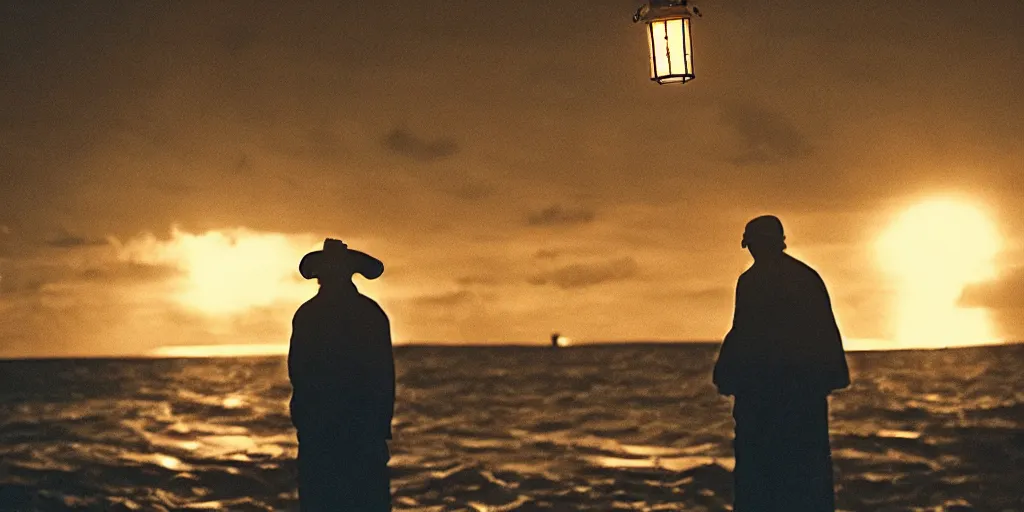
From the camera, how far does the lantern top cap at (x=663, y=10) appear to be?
9.30 m

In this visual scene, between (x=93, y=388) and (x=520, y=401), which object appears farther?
(x=93, y=388)

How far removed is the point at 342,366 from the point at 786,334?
128 inches

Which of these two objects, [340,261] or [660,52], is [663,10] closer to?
[660,52]

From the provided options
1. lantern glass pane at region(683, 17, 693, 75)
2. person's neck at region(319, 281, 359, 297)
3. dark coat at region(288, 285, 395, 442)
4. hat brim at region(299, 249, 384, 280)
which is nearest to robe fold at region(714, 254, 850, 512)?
lantern glass pane at region(683, 17, 693, 75)

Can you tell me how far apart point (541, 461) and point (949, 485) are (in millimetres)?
8785

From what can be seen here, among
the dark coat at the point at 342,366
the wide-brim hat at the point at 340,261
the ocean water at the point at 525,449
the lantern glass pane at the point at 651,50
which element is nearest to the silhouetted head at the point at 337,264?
the wide-brim hat at the point at 340,261

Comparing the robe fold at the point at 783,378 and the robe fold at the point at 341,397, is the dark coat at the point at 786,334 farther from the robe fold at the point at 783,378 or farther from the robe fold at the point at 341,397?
the robe fold at the point at 341,397

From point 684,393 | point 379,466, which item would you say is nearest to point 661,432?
point 684,393

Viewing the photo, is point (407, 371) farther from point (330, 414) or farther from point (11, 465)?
point (330, 414)

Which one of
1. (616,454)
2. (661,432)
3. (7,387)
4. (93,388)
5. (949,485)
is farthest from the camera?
(7,387)

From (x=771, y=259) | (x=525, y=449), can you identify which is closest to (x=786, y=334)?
(x=771, y=259)

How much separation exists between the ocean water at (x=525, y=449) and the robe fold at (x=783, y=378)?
1135 centimetres

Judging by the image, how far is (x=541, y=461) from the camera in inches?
1188

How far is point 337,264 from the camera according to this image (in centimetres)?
1006
